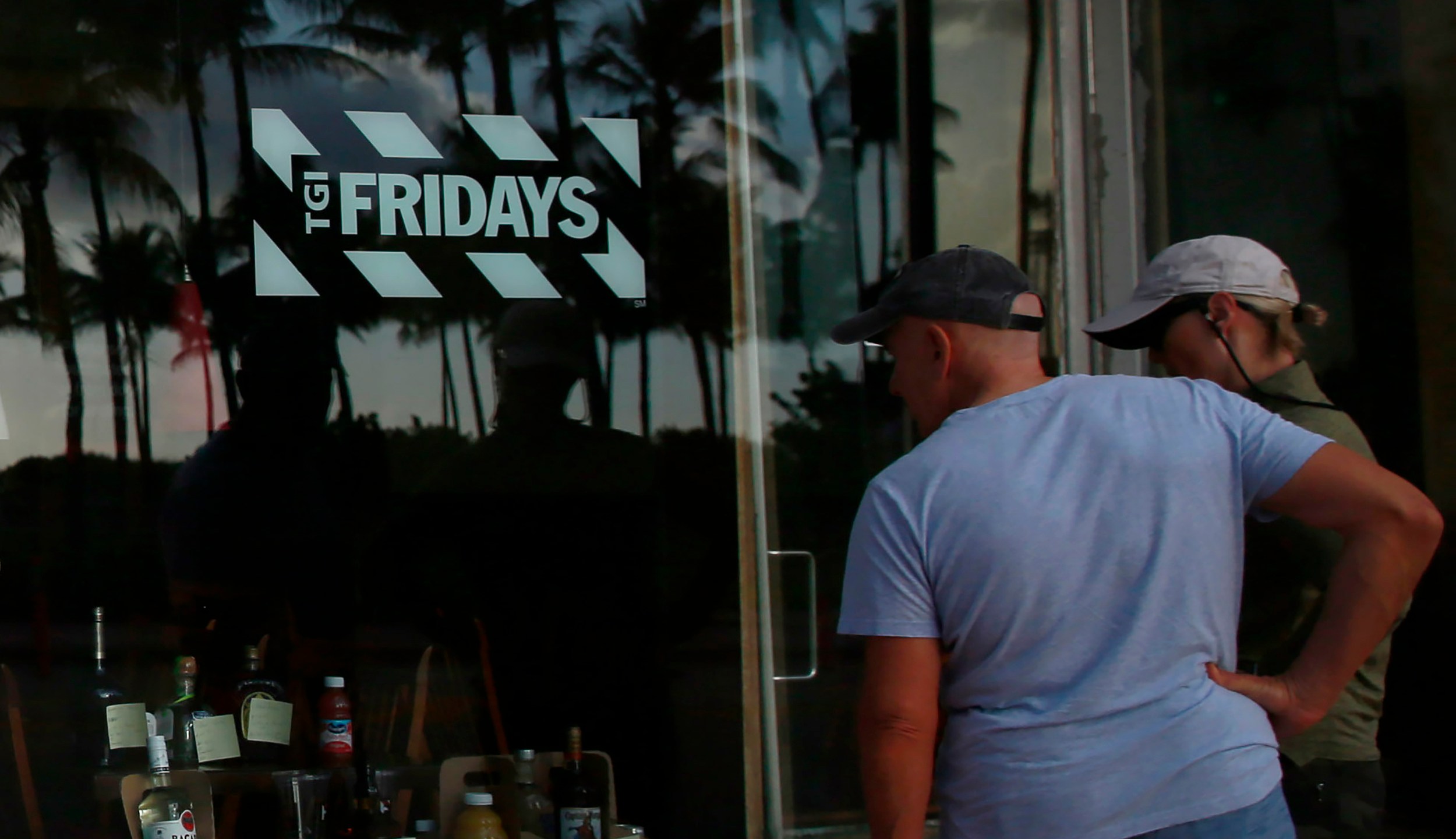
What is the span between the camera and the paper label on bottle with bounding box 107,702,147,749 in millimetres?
3602

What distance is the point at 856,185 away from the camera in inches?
163

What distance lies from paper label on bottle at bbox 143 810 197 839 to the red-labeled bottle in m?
0.45

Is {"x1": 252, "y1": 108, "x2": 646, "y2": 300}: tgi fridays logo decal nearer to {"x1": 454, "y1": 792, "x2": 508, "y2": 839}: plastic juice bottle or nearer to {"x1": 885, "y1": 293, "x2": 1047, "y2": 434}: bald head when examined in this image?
{"x1": 454, "y1": 792, "x2": 508, "y2": 839}: plastic juice bottle

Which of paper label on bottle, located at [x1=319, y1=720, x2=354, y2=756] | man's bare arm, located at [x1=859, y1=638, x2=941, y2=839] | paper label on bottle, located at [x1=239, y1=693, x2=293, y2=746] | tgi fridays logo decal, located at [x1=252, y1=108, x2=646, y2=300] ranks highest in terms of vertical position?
tgi fridays logo decal, located at [x1=252, y1=108, x2=646, y2=300]

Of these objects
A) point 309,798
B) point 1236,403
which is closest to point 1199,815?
point 1236,403

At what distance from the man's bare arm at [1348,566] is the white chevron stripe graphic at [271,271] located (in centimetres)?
271

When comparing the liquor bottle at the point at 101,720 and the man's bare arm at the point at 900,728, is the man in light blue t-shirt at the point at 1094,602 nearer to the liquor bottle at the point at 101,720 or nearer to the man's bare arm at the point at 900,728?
the man's bare arm at the point at 900,728

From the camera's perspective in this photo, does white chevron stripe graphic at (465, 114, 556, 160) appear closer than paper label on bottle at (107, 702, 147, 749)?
No

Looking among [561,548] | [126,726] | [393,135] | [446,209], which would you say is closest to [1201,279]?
[561,548]

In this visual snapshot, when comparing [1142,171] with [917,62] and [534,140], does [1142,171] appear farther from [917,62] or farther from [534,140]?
[534,140]

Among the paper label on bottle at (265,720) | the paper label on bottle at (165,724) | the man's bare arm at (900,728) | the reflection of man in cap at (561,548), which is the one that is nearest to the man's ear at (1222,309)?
the man's bare arm at (900,728)

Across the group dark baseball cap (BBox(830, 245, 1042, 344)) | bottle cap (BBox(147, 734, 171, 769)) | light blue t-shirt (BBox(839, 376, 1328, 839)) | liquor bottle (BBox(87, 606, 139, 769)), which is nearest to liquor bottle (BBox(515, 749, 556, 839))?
bottle cap (BBox(147, 734, 171, 769))

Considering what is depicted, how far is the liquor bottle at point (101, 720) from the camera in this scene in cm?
363

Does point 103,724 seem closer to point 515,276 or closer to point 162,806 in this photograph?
point 162,806
